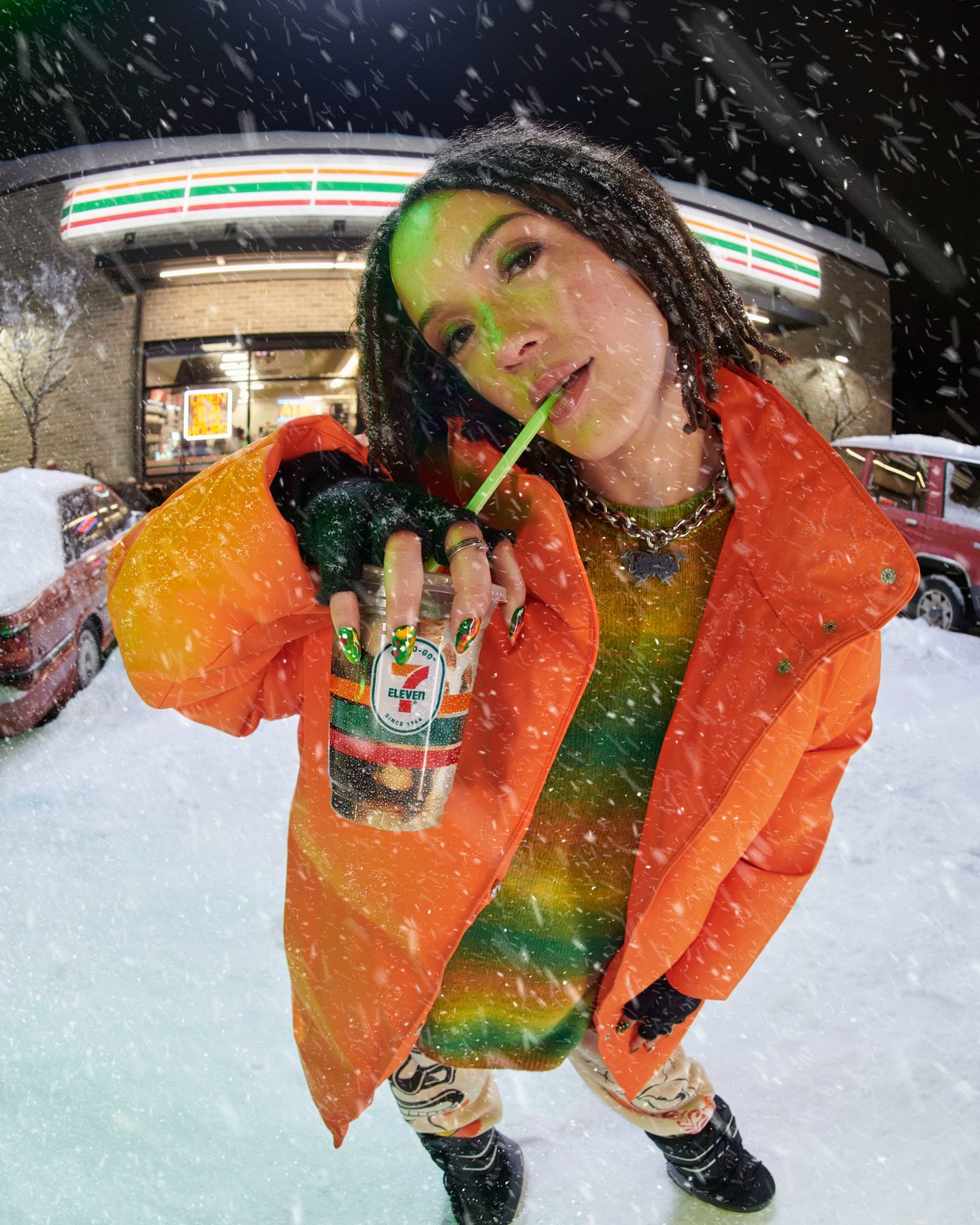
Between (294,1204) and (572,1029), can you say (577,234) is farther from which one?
(294,1204)

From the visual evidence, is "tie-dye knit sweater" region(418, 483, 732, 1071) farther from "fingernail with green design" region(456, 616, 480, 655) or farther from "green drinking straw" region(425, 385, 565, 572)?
"fingernail with green design" region(456, 616, 480, 655)

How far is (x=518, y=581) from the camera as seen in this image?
0.95m

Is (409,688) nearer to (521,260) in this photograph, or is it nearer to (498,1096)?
(521,260)

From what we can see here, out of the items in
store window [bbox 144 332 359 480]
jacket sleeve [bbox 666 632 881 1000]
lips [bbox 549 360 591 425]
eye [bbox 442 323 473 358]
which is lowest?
store window [bbox 144 332 359 480]

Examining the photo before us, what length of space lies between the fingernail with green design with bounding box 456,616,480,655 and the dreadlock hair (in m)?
0.44

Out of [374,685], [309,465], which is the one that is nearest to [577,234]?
[309,465]

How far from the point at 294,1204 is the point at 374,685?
148 cm

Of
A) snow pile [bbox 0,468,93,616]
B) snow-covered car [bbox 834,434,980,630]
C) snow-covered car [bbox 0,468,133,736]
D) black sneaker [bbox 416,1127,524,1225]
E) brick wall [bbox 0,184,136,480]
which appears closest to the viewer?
black sneaker [bbox 416,1127,524,1225]

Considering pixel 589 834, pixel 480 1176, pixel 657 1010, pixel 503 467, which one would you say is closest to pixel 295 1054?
pixel 480 1176

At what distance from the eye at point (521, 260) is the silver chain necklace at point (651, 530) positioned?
0.33 metres

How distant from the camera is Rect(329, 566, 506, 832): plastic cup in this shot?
3.01 ft

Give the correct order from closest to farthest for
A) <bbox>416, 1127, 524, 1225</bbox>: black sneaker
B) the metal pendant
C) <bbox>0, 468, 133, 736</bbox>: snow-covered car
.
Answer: the metal pendant
<bbox>416, 1127, 524, 1225</bbox>: black sneaker
<bbox>0, 468, 133, 736</bbox>: snow-covered car

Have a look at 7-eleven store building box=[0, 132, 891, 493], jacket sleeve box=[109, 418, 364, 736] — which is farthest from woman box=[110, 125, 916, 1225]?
7-eleven store building box=[0, 132, 891, 493]

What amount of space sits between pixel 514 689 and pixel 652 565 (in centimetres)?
30
